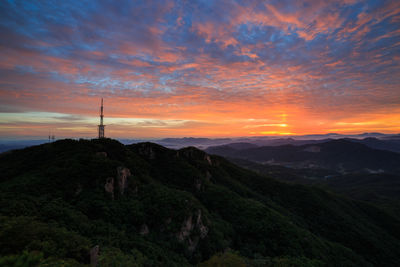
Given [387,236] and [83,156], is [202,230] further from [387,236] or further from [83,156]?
[387,236]

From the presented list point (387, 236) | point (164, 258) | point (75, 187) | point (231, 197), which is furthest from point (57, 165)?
point (387, 236)

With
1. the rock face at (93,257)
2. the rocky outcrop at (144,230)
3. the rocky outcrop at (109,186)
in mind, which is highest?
the rocky outcrop at (109,186)

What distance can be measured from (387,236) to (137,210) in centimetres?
10560

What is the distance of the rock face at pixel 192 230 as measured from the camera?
107 ft

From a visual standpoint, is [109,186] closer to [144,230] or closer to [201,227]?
Result: [144,230]

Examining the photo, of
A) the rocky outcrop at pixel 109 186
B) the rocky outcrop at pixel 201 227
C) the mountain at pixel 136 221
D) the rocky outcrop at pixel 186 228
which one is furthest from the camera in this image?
the rocky outcrop at pixel 201 227

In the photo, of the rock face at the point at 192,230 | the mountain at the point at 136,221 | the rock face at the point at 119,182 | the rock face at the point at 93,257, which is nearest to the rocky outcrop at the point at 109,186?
the rock face at the point at 119,182

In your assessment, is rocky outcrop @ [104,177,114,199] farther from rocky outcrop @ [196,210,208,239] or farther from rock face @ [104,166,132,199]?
rocky outcrop @ [196,210,208,239]

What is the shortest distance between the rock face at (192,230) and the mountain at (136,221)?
0.17 metres

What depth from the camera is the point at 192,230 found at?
34469 millimetres

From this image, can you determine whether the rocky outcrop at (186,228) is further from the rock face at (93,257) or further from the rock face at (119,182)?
the rock face at (93,257)

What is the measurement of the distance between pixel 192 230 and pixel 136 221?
36.5 ft

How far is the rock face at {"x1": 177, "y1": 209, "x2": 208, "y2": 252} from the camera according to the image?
32531 mm

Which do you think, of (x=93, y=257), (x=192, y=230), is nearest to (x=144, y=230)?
(x=192, y=230)
